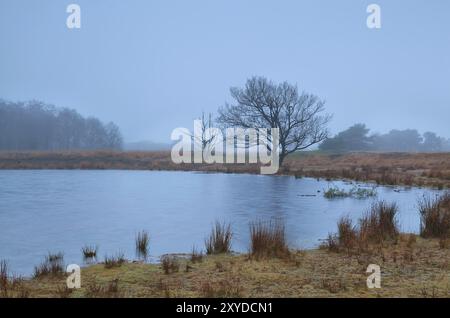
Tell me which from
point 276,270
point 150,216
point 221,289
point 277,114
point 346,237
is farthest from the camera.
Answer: point 277,114

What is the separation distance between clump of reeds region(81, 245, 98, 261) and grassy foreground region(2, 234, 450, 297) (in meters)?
0.83

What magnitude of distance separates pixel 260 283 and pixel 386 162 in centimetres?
4458

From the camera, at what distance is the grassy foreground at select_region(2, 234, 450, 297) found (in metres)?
5.91

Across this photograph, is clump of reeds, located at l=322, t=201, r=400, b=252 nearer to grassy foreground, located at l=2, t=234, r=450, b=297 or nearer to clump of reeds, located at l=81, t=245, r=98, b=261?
grassy foreground, located at l=2, t=234, r=450, b=297

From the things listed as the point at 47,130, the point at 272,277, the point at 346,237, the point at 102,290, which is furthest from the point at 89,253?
the point at 47,130

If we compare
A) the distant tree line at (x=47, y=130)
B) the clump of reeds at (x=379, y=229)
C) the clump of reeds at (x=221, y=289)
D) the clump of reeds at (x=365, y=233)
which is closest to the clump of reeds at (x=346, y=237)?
the clump of reeds at (x=365, y=233)

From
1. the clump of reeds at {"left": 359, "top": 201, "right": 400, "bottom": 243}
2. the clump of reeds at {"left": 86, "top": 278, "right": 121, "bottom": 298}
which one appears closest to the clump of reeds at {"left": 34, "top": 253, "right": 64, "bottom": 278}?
the clump of reeds at {"left": 86, "top": 278, "right": 121, "bottom": 298}

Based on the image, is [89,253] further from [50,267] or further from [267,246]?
[267,246]

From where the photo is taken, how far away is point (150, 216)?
1401 centimetres

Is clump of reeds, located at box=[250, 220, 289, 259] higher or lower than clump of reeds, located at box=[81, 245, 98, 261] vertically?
higher

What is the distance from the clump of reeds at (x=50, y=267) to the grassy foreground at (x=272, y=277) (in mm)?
137

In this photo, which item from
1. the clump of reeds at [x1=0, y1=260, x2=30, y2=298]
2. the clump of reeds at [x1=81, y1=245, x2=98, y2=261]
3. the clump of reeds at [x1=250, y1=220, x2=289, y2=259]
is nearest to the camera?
the clump of reeds at [x1=0, y1=260, x2=30, y2=298]

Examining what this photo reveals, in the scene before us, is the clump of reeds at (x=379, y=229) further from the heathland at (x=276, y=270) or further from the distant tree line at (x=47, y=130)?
the distant tree line at (x=47, y=130)

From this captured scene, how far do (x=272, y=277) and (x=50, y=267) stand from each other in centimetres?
367
